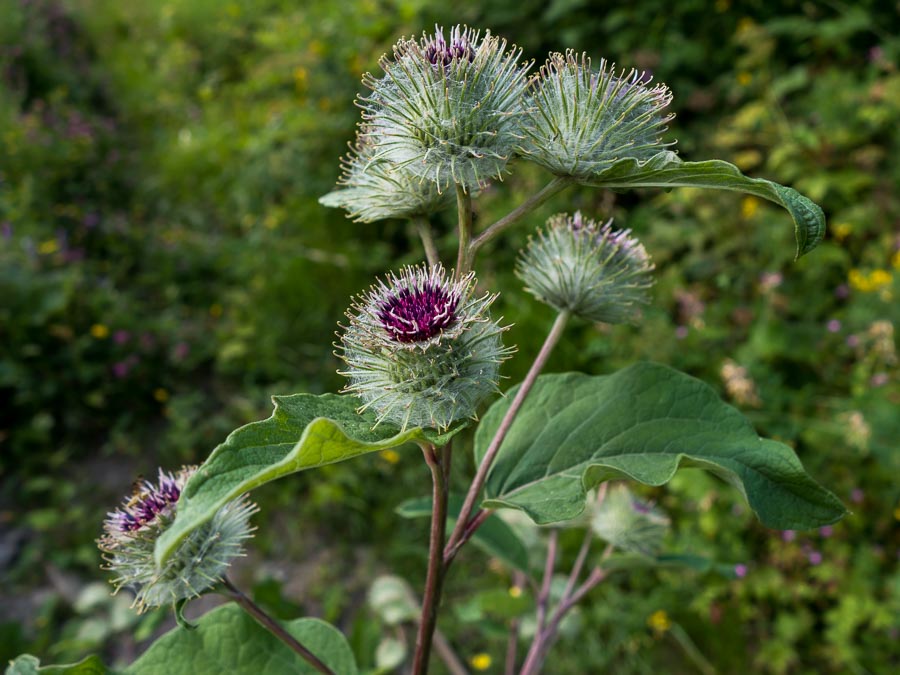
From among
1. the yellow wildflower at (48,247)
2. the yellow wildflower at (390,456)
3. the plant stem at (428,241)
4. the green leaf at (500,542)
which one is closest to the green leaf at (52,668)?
the green leaf at (500,542)

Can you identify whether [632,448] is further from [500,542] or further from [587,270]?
[500,542]

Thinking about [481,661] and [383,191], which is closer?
[383,191]

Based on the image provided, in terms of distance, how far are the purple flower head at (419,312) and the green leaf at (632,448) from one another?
1.11ft

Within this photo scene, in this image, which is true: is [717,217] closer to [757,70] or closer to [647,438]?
[757,70]

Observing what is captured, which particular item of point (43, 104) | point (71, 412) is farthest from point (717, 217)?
point (43, 104)

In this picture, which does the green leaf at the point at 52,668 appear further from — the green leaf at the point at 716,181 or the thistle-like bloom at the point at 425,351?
the green leaf at the point at 716,181

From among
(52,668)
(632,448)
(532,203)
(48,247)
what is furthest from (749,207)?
(48,247)

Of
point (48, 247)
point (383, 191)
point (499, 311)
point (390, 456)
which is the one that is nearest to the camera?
point (383, 191)

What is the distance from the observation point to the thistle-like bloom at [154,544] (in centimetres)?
127

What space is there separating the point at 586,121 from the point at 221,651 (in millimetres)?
1322

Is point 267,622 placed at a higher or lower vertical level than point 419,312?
lower

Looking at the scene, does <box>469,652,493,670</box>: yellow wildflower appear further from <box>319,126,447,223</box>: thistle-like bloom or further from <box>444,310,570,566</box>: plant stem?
<box>319,126,447,223</box>: thistle-like bloom

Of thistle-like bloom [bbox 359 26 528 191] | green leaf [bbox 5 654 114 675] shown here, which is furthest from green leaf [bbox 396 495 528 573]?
thistle-like bloom [bbox 359 26 528 191]

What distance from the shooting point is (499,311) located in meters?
3.96
